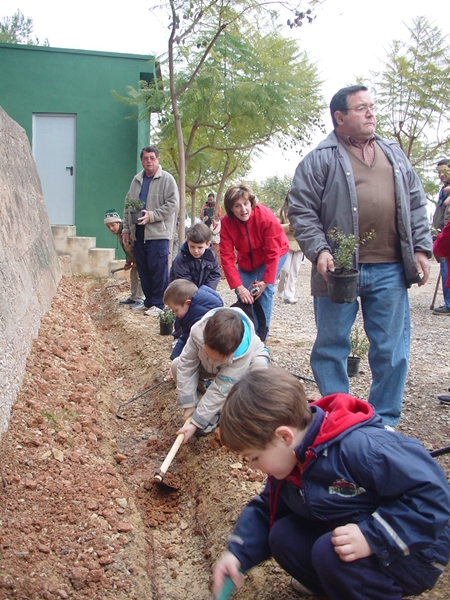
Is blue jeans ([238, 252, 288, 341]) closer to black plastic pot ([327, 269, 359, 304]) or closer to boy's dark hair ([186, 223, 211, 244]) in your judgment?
boy's dark hair ([186, 223, 211, 244])

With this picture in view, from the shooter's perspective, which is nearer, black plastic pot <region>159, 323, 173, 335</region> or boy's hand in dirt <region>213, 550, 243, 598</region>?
boy's hand in dirt <region>213, 550, 243, 598</region>

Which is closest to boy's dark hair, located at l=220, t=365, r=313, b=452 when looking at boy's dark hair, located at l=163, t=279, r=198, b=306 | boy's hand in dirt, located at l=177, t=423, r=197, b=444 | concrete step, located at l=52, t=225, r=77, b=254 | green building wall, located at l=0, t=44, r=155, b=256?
boy's hand in dirt, located at l=177, t=423, r=197, b=444

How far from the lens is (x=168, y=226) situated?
298 inches

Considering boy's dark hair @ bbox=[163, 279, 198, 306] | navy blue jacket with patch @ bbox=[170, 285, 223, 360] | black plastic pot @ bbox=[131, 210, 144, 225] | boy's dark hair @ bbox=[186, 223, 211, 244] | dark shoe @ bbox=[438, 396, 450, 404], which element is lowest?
dark shoe @ bbox=[438, 396, 450, 404]

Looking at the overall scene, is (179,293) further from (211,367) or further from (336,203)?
(336,203)

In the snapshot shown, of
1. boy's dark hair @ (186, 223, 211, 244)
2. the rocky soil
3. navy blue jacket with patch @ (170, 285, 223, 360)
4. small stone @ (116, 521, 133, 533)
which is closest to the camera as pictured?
the rocky soil

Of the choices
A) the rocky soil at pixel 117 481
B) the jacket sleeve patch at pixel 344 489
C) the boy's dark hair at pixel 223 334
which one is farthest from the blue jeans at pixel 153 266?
the jacket sleeve patch at pixel 344 489

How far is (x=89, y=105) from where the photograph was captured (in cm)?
1241

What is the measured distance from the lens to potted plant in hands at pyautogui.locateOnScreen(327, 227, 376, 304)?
10.5 ft

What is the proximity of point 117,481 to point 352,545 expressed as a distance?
79.9 inches

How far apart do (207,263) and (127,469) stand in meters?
2.26

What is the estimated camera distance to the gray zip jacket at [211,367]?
358cm

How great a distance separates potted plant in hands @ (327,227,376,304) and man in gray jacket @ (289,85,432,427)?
0.05m

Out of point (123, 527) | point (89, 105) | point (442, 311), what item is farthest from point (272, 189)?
point (123, 527)
